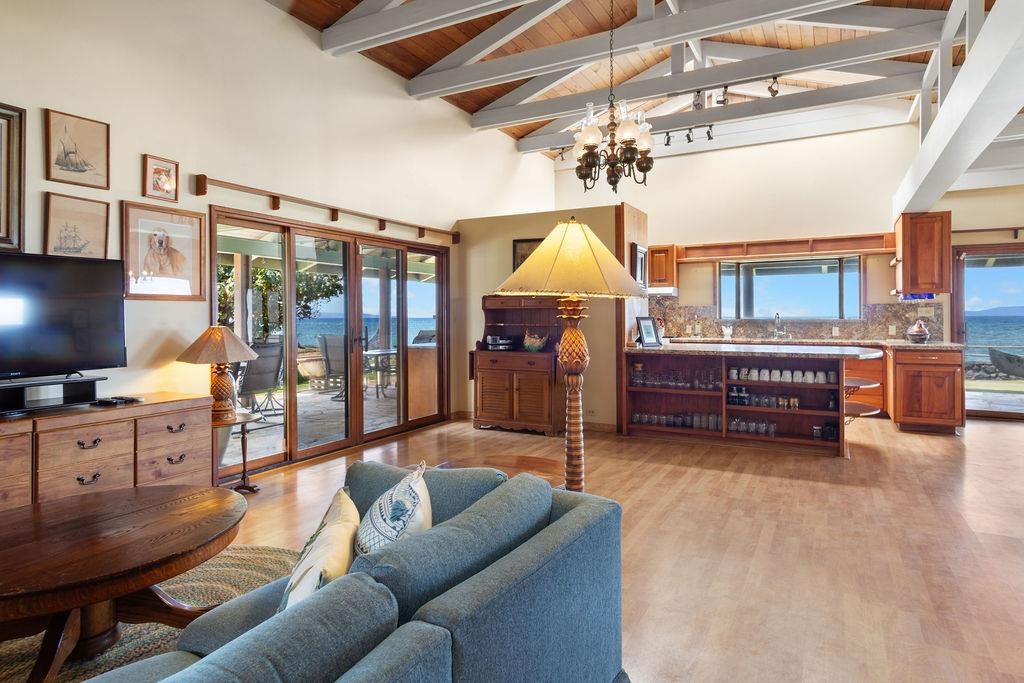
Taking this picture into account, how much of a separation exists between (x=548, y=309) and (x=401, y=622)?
569cm

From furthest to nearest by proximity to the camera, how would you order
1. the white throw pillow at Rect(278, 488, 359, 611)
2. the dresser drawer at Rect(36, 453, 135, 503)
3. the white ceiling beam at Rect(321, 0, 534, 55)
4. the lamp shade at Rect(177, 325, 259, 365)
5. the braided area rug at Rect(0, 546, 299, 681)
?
the white ceiling beam at Rect(321, 0, 534, 55) → the lamp shade at Rect(177, 325, 259, 365) → the dresser drawer at Rect(36, 453, 135, 503) → the braided area rug at Rect(0, 546, 299, 681) → the white throw pillow at Rect(278, 488, 359, 611)

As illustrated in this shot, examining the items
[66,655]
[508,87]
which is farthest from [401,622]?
[508,87]

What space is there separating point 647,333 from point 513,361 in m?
1.55

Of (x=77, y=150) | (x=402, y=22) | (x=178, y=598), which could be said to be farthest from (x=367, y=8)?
(x=178, y=598)

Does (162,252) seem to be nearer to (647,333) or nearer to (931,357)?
(647,333)

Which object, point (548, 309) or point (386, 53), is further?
point (548, 309)

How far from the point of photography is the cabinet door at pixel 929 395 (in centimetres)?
591

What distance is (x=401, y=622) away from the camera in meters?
1.09

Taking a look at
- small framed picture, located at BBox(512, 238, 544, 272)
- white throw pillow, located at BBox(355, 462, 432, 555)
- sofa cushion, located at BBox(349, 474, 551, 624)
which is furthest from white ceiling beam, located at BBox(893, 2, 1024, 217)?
small framed picture, located at BBox(512, 238, 544, 272)

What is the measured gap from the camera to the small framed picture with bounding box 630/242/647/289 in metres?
6.31

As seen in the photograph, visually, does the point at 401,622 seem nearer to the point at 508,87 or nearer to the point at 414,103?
the point at 414,103

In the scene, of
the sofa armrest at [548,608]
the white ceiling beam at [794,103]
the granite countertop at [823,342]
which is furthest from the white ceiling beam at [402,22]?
the granite countertop at [823,342]

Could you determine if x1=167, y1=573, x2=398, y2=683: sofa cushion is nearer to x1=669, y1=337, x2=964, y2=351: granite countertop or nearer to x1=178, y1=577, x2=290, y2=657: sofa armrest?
x1=178, y1=577, x2=290, y2=657: sofa armrest

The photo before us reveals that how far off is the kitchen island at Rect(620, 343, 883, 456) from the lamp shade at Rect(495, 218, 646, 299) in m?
3.83
